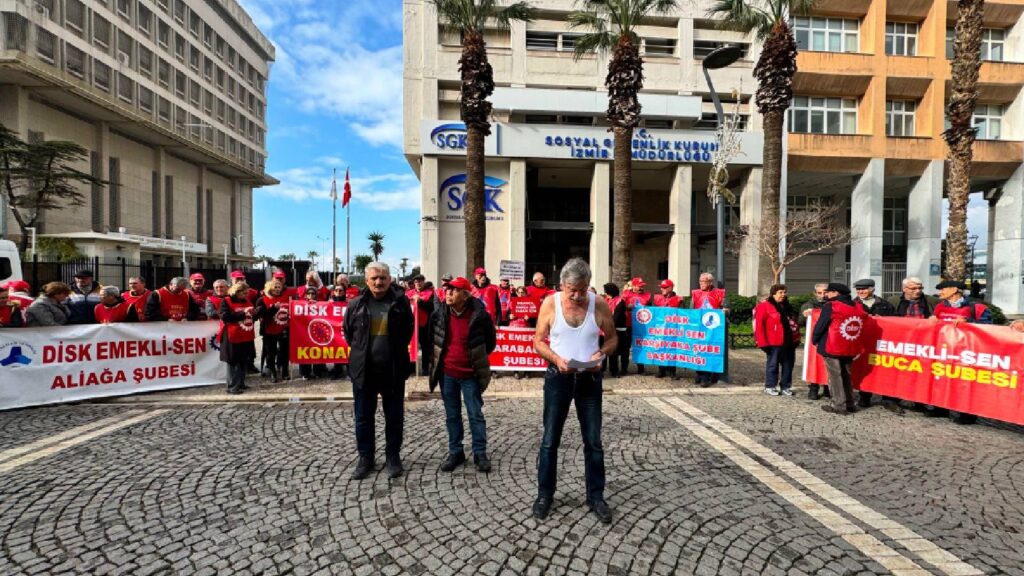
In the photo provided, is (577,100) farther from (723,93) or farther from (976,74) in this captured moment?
(976,74)

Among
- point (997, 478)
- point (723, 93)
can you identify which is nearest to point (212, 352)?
point (997, 478)

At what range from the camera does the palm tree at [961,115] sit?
46.5 ft

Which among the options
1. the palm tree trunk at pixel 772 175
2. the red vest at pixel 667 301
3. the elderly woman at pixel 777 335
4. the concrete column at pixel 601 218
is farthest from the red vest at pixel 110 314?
the palm tree trunk at pixel 772 175

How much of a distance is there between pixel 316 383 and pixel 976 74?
20343mm

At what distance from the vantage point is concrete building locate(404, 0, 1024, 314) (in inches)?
845

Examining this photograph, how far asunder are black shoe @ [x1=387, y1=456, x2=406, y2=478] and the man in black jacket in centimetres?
40

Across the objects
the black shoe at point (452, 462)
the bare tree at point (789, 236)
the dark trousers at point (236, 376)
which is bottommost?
the black shoe at point (452, 462)

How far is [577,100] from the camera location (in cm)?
2189

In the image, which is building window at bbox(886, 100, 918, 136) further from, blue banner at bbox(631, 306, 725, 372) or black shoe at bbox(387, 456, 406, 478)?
black shoe at bbox(387, 456, 406, 478)

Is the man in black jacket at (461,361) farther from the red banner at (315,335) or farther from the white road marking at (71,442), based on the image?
the red banner at (315,335)

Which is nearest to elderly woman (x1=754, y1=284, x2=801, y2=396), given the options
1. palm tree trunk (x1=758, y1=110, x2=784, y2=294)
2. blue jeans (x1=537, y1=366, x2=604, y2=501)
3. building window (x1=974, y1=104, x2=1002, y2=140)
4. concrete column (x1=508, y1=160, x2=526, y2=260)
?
blue jeans (x1=537, y1=366, x2=604, y2=501)

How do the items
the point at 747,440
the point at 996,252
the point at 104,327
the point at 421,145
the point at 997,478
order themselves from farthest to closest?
the point at 996,252
the point at 421,145
the point at 104,327
the point at 747,440
the point at 997,478

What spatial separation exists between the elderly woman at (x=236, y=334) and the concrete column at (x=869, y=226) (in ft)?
82.6

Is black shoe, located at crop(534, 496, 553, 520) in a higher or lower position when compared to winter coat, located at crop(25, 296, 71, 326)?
lower
